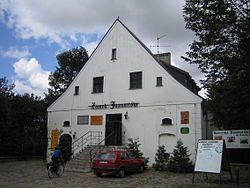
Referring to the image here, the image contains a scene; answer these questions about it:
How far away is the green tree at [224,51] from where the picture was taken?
11898 mm

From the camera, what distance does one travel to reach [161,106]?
67.7 feet

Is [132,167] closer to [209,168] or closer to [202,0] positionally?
[209,168]

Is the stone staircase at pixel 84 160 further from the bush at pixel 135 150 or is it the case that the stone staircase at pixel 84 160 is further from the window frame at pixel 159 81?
the window frame at pixel 159 81

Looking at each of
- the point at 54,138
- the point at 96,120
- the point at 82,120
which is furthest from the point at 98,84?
the point at 54,138

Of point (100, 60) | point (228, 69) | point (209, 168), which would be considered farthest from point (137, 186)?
point (100, 60)

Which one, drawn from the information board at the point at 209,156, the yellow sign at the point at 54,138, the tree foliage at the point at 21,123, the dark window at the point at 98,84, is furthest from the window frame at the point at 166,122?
the tree foliage at the point at 21,123

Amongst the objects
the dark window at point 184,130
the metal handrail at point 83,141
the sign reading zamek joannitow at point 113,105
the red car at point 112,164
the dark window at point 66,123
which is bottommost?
the red car at point 112,164

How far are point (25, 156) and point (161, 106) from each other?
1579 centimetres

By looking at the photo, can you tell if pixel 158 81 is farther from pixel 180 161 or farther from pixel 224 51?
pixel 224 51

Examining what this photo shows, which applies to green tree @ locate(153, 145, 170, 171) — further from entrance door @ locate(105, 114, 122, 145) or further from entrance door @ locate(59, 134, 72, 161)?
entrance door @ locate(59, 134, 72, 161)

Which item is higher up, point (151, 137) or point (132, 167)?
point (151, 137)

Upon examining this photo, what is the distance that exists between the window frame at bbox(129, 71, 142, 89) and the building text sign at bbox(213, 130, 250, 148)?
22.9 ft

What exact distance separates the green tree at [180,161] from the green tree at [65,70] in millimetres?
27693

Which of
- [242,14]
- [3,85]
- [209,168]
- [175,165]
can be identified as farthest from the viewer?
[3,85]
